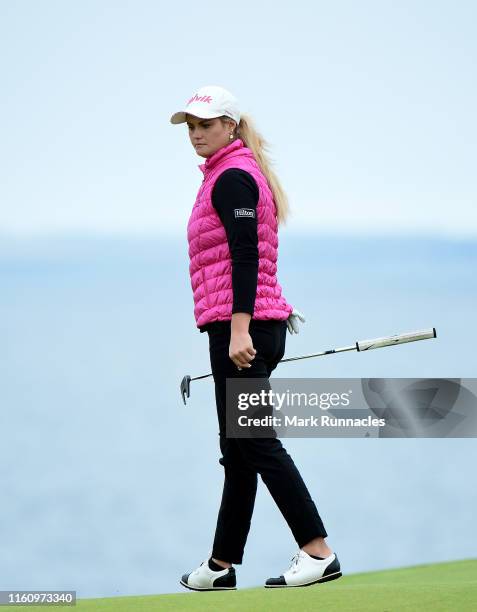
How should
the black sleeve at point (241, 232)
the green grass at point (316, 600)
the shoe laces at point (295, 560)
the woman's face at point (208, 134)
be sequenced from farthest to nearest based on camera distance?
1. the green grass at point (316, 600)
2. the woman's face at point (208, 134)
3. the shoe laces at point (295, 560)
4. the black sleeve at point (241, 232)

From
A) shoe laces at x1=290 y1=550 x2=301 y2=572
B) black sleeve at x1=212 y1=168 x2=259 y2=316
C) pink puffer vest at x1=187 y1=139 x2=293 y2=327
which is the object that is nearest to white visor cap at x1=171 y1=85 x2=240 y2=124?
pink puffer vest at x1=187 y1=139 x2=293 y2=327

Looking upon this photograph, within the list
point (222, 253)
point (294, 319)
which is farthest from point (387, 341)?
point (222, 253)

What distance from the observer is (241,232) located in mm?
3410

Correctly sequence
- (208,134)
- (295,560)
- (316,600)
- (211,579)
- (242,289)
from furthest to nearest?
(316,600)
(211,579)
(208,134)
(295,560)
(242,289)

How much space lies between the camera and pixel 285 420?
12.6 feet

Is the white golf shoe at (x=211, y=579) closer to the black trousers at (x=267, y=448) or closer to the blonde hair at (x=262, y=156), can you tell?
the black trousers at (x=267, y=448)

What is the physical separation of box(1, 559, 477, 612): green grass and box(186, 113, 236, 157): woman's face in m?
1.65

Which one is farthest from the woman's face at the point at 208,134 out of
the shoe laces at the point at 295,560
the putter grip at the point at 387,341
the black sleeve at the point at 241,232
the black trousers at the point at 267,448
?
the shoe laces at the point at 295,560

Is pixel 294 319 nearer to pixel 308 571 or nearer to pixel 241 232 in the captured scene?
pixel 241 232

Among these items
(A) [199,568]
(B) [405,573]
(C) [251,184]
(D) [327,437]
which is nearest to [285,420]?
(D) [327,437]

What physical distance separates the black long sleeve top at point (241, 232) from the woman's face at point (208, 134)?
0.72ft

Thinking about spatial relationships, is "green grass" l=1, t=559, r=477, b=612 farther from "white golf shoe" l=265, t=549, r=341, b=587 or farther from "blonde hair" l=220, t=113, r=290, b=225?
"blonde hair" l=220, t=113, r=290, b=225

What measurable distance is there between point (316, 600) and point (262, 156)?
1.64m

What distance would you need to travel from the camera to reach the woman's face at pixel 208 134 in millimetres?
3654
